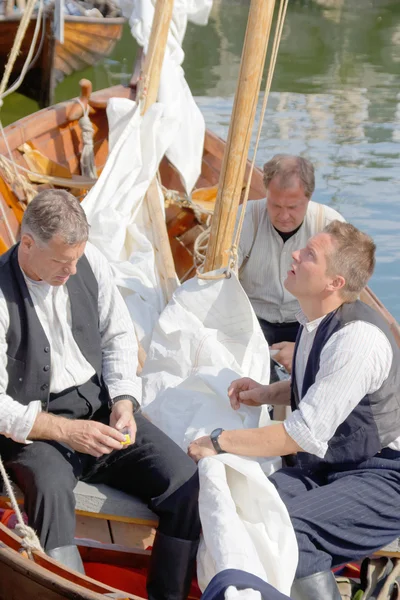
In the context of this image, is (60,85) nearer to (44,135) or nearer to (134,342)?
(44,135)

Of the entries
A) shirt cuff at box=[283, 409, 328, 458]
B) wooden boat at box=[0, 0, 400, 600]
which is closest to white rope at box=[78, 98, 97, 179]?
wooden boat at box=[0, 0, 400, 600]

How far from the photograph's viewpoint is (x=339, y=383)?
207cm

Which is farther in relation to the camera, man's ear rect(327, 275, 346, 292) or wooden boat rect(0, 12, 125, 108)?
wooden boat rect(0, 12, 125, 108)

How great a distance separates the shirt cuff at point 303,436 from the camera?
6.86 feet

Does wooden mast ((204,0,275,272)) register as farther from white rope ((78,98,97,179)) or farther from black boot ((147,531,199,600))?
white rope ((78,98,97,179))

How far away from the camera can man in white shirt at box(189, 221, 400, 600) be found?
2.08 meters

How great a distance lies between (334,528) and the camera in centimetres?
209

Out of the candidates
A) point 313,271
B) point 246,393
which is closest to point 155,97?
point 246,393

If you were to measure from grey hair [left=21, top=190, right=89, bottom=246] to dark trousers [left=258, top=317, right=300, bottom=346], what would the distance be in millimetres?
1335

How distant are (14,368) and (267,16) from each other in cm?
146

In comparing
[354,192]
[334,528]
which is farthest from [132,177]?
[354,192]

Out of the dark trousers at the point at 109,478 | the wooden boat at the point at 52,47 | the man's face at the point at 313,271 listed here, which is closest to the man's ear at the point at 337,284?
the man's face at the point at 313,271

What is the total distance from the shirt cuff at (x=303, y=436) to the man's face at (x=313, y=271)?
A: 1.11ft

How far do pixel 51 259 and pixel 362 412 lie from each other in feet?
3.05
